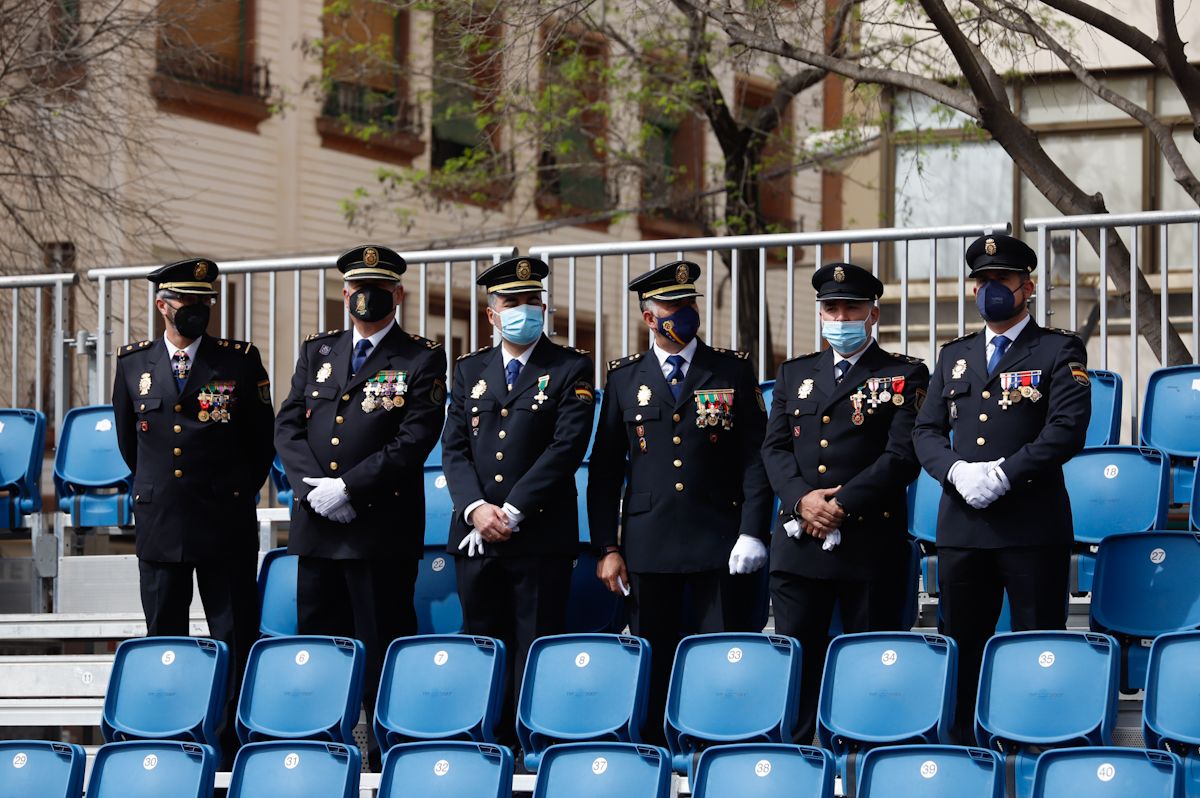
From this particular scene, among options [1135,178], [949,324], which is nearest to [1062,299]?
[949,324]

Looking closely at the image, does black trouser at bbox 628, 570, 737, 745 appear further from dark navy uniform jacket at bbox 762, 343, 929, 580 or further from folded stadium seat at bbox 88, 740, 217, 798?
folded stadium seat at bbox 88, 740, 217, 798

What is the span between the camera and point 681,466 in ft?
25.7

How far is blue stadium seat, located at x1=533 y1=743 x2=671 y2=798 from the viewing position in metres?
6.52

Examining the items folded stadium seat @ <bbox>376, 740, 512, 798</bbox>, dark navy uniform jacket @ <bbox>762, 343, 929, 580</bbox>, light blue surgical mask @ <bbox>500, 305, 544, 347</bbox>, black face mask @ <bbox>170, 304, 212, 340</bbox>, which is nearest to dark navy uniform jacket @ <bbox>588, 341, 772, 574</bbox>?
dark navy uniform jacket @ <bbox>762, 343, 929, 580</bbox>

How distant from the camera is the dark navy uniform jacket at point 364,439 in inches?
312

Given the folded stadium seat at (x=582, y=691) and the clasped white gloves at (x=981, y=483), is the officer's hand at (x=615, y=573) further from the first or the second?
the clasped white gloves at (x=981, y=483)

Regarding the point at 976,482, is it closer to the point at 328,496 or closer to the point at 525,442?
the point at 525,442

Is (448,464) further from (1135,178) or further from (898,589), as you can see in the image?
(1135,178)

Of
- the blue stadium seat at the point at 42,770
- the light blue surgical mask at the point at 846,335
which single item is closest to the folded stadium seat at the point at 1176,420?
the light blue surgical mask at the point at 846,335

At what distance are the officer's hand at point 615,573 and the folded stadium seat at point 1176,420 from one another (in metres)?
2.52

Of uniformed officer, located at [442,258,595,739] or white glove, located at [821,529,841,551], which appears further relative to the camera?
uniformed officer, located at [442,258,595,739]

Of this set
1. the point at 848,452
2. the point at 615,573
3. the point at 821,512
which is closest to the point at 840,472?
the point at 848,452

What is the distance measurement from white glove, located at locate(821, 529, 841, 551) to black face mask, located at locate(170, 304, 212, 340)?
110 inches

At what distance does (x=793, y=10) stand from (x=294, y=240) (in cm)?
1145
